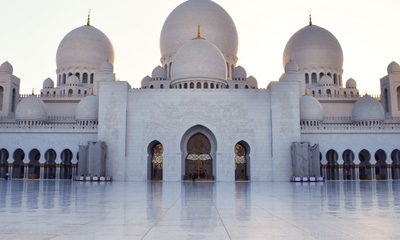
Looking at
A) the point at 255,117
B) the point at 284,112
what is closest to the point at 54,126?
the point at 255,117

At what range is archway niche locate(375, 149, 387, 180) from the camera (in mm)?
25728

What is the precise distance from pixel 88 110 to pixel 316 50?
18978 millimetres

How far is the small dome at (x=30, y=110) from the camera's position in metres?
26.9

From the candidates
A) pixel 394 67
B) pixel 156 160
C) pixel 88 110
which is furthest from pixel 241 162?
pixel 394 67

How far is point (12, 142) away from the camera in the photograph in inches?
993

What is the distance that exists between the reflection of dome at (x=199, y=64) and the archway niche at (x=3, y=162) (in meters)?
12.2

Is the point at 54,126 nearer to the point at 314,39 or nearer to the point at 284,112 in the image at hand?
the point at 284,112

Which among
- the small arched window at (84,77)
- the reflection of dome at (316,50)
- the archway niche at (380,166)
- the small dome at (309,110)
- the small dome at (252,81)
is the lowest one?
the archway niche at (380,166)

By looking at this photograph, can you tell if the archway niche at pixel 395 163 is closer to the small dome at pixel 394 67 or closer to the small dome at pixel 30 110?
the small dome at pixel 394 67

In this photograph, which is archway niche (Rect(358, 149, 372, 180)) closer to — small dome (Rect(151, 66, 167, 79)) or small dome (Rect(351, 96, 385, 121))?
small dome (Rect(351, 96, 385, 121))

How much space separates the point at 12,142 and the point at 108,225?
78.9 feet

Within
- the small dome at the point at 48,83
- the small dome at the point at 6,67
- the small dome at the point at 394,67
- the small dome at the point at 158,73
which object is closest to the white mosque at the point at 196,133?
the small dome at the point at 158,73

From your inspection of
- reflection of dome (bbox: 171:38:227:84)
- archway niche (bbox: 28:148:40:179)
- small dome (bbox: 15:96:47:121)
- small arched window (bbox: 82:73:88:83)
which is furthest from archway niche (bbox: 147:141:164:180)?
small arched window (bbox: 82:73:88:83)

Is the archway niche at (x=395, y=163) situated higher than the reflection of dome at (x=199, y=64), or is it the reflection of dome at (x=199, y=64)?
the reflection of dome at (x=199, y=64)
